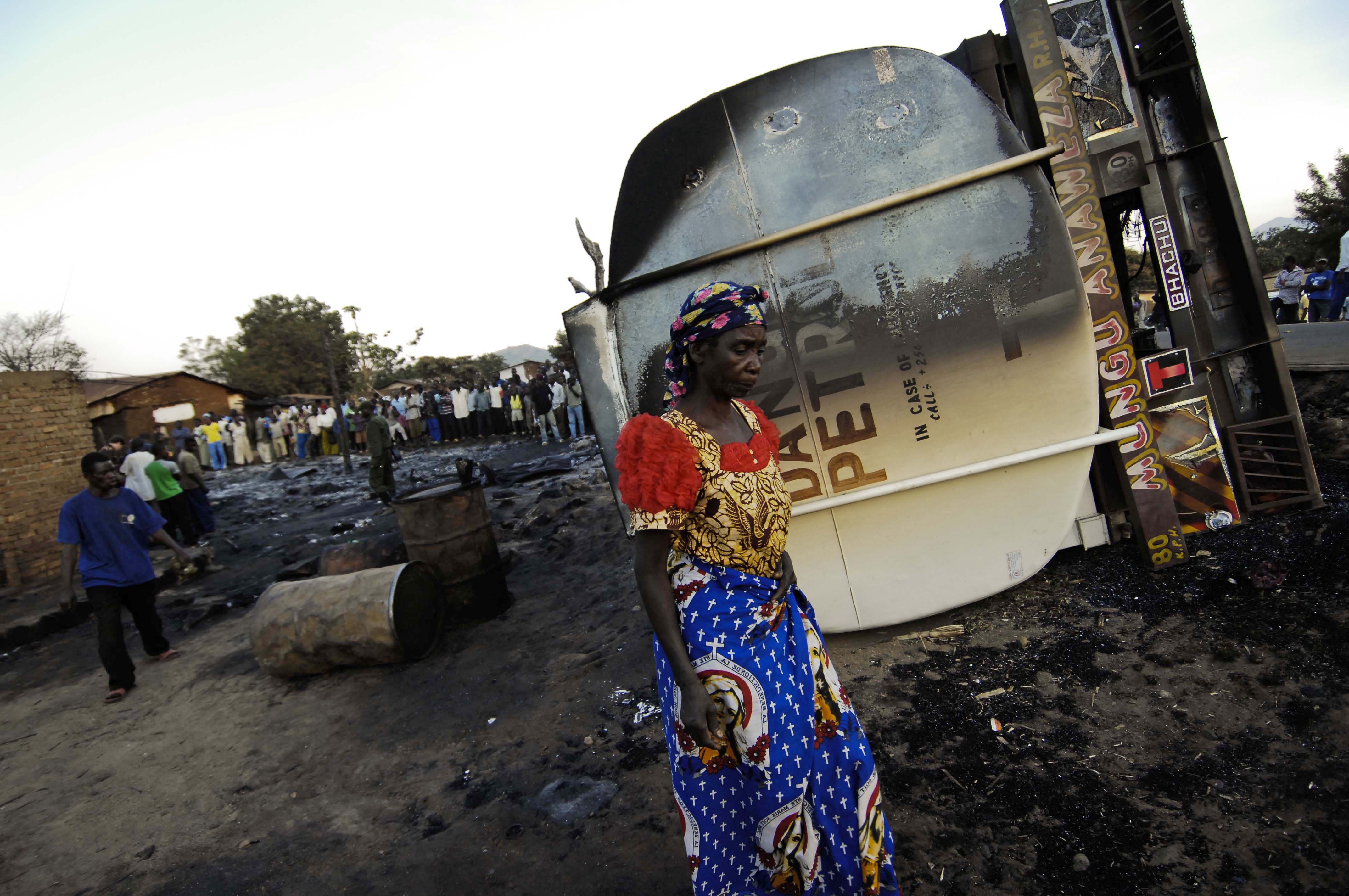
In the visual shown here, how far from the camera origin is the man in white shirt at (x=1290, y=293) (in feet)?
41.5

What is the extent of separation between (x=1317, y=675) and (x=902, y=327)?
216 cm

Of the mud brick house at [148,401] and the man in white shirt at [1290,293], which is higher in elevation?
the mud brick house at [148,401]

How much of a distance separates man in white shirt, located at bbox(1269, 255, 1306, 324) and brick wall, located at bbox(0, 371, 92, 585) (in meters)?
20.1

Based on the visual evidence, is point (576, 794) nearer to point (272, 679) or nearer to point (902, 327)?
point (902, 327)

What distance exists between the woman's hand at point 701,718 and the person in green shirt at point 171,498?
32.6 ft

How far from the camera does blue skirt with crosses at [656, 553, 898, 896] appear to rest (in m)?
1.56

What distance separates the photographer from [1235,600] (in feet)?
9.91

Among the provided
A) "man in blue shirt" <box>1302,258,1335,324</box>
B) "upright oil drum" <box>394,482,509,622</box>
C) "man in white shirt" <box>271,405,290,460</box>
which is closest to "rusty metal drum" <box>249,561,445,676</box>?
"upright oil drum" <box>394,482,509,622</box>

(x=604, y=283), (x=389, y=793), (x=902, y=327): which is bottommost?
(x=389, y=793)

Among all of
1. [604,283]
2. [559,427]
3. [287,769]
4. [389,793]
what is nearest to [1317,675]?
[604,283]

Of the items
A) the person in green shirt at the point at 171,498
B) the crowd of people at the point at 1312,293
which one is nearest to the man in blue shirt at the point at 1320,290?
the crowd of people at the point at 1312,293

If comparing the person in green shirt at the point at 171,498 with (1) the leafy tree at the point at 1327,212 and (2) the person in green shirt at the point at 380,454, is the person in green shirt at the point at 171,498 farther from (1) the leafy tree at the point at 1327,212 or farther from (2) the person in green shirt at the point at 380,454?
(1) the leafy tree at the point at 1327,212

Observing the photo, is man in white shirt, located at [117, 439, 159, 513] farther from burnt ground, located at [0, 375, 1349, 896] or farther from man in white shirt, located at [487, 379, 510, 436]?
man in white shirt, located at [487, 379, 510, 436]

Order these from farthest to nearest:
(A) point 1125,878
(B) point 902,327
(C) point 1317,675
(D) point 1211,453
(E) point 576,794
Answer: (D) point 1211,453 < (B) point 902,327 < (E) point 576,794 < (C) point 1317,675 < (A) point 1125,878
